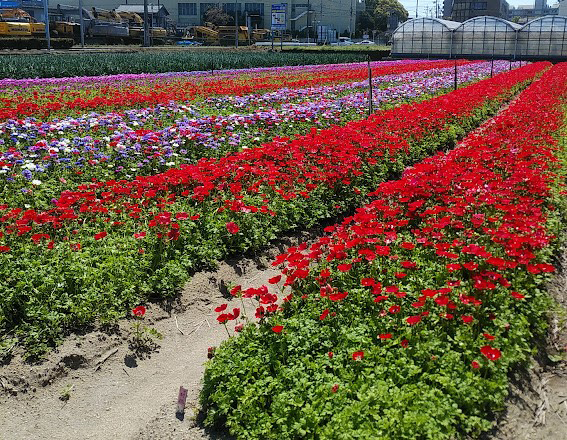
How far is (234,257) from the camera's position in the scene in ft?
19.0

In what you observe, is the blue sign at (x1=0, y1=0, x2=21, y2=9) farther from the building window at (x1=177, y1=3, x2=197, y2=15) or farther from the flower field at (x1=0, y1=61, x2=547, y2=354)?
the building window at (x1=177, y1=3, x2=197, y2=15)

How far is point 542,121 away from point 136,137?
731 centimetres

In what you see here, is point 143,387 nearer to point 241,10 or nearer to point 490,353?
point 490,353

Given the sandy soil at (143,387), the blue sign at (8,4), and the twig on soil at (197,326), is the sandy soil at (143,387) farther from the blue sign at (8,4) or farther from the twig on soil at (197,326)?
the blue sign at (8,4)

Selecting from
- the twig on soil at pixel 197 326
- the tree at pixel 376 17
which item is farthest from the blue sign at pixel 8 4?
the tree at pixel 376 17

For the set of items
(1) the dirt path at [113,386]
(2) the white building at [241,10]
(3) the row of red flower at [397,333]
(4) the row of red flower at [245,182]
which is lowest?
(1) the dirt path at [113,386]

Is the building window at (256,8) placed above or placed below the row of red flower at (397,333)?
above

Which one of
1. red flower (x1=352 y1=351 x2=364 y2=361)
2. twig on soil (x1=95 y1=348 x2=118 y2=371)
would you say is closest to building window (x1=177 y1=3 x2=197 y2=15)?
twig on soil (x1=95 y1=348 x2=118 y2=371)

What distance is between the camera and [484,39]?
4606 cm

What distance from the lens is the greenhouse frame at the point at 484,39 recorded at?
43.6 m

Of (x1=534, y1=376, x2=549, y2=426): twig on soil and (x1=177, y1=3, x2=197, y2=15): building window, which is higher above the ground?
(x1=177, y1=3, x2=197, y2=15): building window

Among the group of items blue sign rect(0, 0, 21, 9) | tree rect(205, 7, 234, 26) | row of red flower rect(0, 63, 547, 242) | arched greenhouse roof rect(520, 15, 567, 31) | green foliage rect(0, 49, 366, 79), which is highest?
tree rect(205, 7, 234, 26)

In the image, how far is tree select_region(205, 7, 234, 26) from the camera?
79.8 meters

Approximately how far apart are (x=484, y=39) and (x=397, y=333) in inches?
1885
